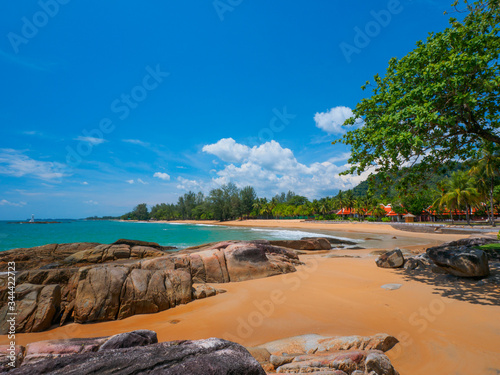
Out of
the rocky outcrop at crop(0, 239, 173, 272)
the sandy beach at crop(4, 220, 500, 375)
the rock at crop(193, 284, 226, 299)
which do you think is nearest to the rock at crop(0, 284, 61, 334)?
the sandy beach at crop(4, 220, 500, 375)

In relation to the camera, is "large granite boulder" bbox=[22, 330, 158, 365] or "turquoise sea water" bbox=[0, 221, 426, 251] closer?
"large granite boulder" bbox=[22, 330, 158, 365]

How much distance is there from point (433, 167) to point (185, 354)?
1006 cm

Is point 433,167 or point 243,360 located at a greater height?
point 433,167

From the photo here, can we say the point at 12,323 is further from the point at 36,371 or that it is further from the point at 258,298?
the point at 258,298

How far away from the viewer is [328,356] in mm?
3449

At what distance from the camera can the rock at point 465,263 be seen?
25.0 ft

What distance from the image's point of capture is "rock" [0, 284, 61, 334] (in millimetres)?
5727

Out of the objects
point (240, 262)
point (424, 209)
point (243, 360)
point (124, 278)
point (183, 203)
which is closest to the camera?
point (243, 360)

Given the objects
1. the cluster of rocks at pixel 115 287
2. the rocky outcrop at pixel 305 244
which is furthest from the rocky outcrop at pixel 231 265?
the rocky outcrop at pixel 305 244

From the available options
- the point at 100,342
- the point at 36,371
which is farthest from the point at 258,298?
the point at 36,371

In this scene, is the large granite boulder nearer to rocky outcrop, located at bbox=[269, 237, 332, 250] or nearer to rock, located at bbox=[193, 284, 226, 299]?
rock, located at bbox=[193, 284, 226, 299]

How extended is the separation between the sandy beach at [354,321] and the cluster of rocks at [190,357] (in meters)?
0.66

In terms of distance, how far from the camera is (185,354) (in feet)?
7.60

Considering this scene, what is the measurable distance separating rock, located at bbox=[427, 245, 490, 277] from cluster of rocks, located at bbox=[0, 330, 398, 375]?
547cm
